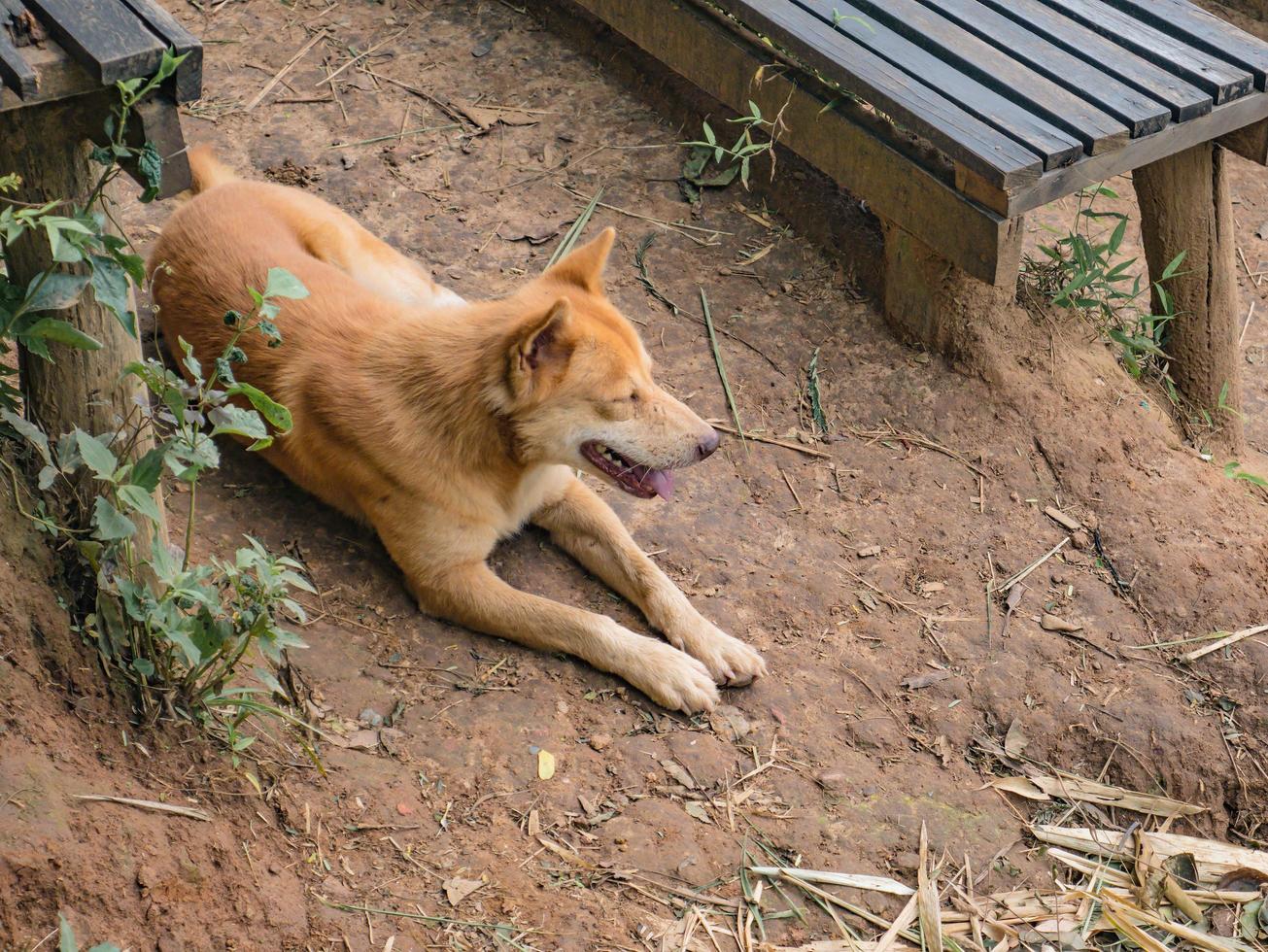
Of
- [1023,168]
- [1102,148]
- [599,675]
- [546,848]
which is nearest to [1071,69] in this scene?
[1102,148]

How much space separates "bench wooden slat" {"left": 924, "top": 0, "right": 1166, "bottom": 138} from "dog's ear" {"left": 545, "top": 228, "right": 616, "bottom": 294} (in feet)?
6.19

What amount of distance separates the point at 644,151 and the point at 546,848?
146 inches

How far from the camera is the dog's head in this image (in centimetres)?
364

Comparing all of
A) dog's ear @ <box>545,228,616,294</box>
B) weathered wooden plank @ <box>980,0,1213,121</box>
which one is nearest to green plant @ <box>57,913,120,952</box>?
dog's ear @ <box>545,228,616,294</box>

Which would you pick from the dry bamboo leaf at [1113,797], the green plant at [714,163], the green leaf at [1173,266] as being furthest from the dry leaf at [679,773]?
the green leaf at [1173,266]

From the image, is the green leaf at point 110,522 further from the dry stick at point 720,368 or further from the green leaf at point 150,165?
the dry stick at point 720,368

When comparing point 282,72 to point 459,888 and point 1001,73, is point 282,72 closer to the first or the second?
point 1001,73

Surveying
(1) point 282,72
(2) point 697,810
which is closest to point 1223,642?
(2) point 697,810

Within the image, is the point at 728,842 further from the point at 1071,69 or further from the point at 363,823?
the point at 1071,69

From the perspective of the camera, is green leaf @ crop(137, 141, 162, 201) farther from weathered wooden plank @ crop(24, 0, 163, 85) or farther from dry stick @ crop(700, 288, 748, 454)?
dry stick @ crop(700, 288, 748, 454)

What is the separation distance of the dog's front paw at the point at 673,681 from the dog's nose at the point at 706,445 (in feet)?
2.11

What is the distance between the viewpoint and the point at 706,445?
390 cm

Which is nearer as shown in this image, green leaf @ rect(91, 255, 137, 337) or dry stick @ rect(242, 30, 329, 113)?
green leaf @ rect(91, 255, 137, 337)

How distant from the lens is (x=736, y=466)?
4641 millimetres
